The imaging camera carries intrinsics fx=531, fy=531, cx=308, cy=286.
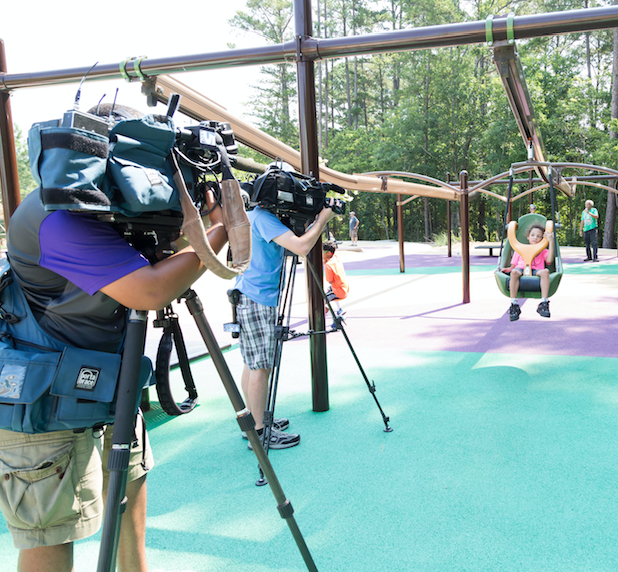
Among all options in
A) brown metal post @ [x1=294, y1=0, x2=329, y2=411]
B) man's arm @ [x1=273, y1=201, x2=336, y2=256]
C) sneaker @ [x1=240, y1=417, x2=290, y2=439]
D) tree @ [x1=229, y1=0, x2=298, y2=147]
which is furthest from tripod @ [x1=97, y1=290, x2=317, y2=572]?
tree @ [x1=229, y1=0, x2=298, y2=147]

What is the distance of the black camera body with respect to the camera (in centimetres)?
279

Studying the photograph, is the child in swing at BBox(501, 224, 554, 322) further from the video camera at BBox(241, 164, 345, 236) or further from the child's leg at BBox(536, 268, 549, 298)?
the video camera at BBox(241, 164, 345, 236)

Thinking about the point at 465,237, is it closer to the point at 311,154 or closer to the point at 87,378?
the point at 311,154

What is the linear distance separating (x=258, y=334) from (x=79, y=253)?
6.32 ft

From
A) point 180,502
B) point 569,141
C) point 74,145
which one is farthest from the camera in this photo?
point 569,141

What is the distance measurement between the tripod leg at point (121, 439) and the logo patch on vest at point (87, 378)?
0.28ft

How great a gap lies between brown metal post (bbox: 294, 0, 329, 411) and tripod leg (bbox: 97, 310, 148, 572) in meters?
2.21

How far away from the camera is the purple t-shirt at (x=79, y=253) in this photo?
4.08 feet

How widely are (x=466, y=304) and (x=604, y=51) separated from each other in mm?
30051

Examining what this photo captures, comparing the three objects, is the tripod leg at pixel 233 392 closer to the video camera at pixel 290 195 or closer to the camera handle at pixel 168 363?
the camera handle at pixel 168 363

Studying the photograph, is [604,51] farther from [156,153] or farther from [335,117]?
[156,153]

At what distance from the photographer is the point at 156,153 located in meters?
1.29

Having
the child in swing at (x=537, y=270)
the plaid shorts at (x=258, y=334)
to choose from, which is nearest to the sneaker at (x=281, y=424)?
the plaid shorts at (x=258, y=334)

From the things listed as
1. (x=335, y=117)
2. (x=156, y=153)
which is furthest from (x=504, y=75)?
(x=335, y=117)
